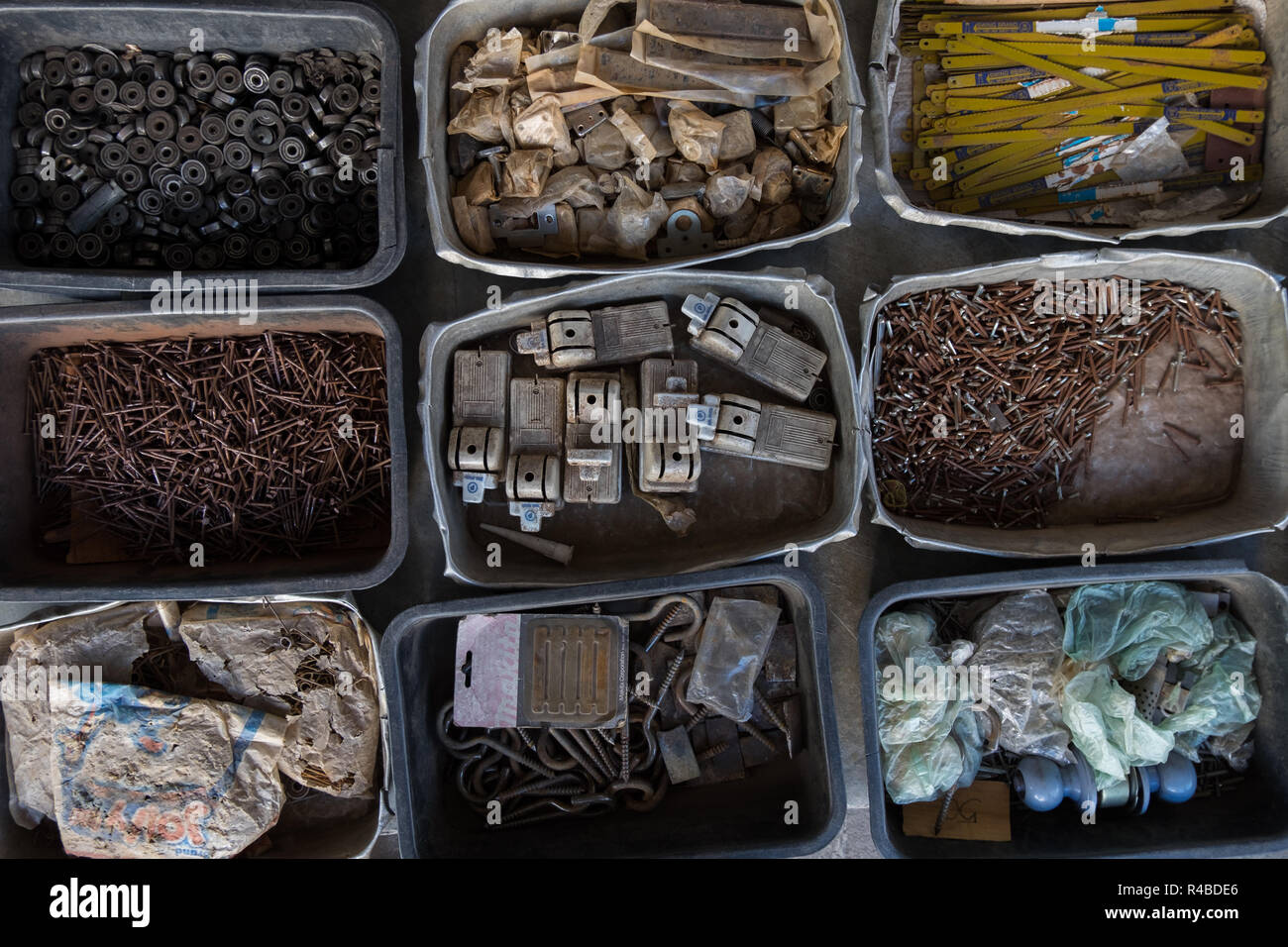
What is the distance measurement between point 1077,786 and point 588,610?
6.72 feet

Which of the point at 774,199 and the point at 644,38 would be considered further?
the point at 774,199

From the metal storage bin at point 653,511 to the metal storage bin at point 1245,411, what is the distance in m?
0.17

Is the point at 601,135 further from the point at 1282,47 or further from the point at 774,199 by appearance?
the point at 1282,47

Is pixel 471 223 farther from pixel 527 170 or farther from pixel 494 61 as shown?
pixel 494 61

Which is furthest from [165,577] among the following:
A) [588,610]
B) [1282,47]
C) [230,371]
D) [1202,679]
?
[1282,47]

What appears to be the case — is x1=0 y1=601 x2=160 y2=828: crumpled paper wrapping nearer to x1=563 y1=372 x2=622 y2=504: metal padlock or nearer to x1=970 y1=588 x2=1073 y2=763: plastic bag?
x1=563 y1=372 x2=622 y2=504: metal padlock

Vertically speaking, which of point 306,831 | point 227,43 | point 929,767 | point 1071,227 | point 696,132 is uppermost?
point 227,43

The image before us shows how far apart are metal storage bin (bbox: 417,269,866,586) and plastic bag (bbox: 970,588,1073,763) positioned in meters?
0.81

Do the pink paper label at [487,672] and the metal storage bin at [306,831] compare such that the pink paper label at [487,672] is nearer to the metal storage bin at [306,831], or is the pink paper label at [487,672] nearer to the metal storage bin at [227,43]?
the metal storage bin at [306,831]

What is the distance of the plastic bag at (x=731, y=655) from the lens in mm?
3207

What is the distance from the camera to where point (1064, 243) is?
11.0 ft

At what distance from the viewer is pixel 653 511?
3.37m

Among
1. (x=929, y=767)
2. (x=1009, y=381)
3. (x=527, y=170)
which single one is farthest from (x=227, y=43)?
(x=929, y=767)

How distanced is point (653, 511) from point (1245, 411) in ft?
8.22
